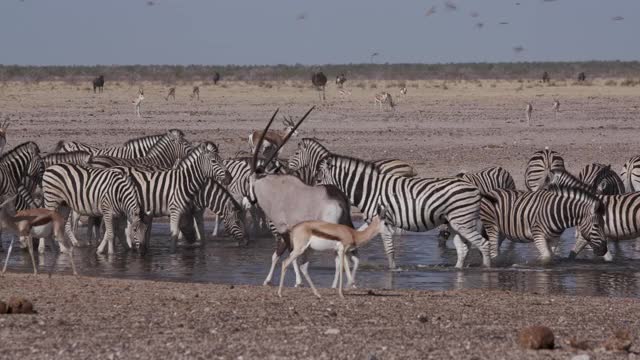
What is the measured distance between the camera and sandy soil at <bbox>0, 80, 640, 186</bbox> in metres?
27.9

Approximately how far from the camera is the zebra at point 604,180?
17.7 meters

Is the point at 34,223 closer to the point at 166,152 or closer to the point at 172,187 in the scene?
Answer: the point at 172,187

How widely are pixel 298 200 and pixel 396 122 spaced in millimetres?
25180

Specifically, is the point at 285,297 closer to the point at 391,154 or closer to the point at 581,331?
the point at 581,331

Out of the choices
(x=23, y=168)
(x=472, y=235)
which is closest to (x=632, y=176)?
(x=472, y=235)

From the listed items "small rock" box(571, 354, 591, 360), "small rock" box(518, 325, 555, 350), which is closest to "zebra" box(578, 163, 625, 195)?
"small rock" box(518, 325, 555, 350)

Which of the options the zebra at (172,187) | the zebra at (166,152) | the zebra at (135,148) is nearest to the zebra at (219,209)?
the zebra at (172,187)

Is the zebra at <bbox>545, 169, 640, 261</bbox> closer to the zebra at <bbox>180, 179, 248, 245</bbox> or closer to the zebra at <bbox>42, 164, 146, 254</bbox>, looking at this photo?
the zebra at <bbox>180, 179, 248, 245</bbox>

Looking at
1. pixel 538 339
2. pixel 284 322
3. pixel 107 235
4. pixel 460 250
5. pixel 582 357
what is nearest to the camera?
pixel 582 357

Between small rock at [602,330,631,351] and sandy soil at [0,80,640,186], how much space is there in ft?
46.8

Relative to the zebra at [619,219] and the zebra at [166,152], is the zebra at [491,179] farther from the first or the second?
the zebra at [166,152]

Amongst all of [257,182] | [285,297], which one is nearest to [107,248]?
[257,182]

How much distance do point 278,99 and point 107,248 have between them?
34943mm

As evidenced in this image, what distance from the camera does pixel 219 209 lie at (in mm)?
17375
